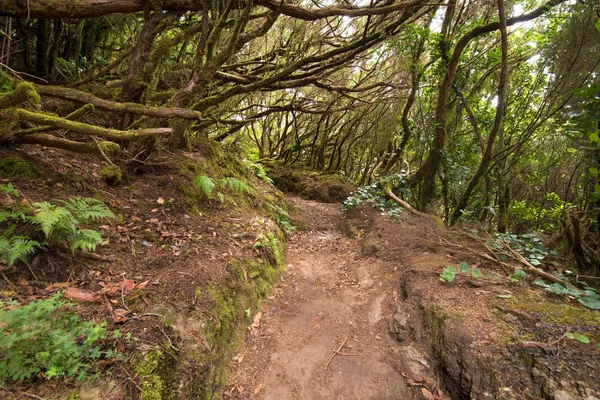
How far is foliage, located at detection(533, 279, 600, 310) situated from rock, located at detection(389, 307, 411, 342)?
1525mm

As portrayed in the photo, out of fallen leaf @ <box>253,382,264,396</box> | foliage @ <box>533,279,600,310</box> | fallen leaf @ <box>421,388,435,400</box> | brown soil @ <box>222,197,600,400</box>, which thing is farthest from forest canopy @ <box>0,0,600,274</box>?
fallen leaf @ <box>253,382,264,396</box>

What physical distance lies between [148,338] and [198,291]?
683mm

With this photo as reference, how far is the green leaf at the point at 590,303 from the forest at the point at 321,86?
24 cm

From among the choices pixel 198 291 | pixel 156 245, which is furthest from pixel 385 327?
pixel 156 245

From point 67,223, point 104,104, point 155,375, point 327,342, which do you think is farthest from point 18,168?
point 327,342

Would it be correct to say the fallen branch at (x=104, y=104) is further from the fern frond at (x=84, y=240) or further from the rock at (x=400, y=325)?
the rock at (x=400, y=325)

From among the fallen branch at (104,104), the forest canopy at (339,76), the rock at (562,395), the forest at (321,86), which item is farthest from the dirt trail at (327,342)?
the fallen branch at (104,104)

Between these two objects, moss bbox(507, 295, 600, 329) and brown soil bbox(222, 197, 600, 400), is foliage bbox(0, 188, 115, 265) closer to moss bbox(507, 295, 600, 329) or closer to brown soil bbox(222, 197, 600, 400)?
brown soil bbox(222, 197, 600, 400)

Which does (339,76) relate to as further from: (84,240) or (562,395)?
(562,395)

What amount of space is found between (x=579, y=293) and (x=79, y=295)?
15.7 ft

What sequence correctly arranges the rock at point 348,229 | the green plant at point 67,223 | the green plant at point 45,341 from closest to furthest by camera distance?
the green plant at point 45,341 < the green plant at point 67,223 < the rock at point 348,229

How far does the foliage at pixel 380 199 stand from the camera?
6.75 metres

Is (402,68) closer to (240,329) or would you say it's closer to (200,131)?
(200,131)

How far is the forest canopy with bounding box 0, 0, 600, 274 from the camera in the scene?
313 centimetres
